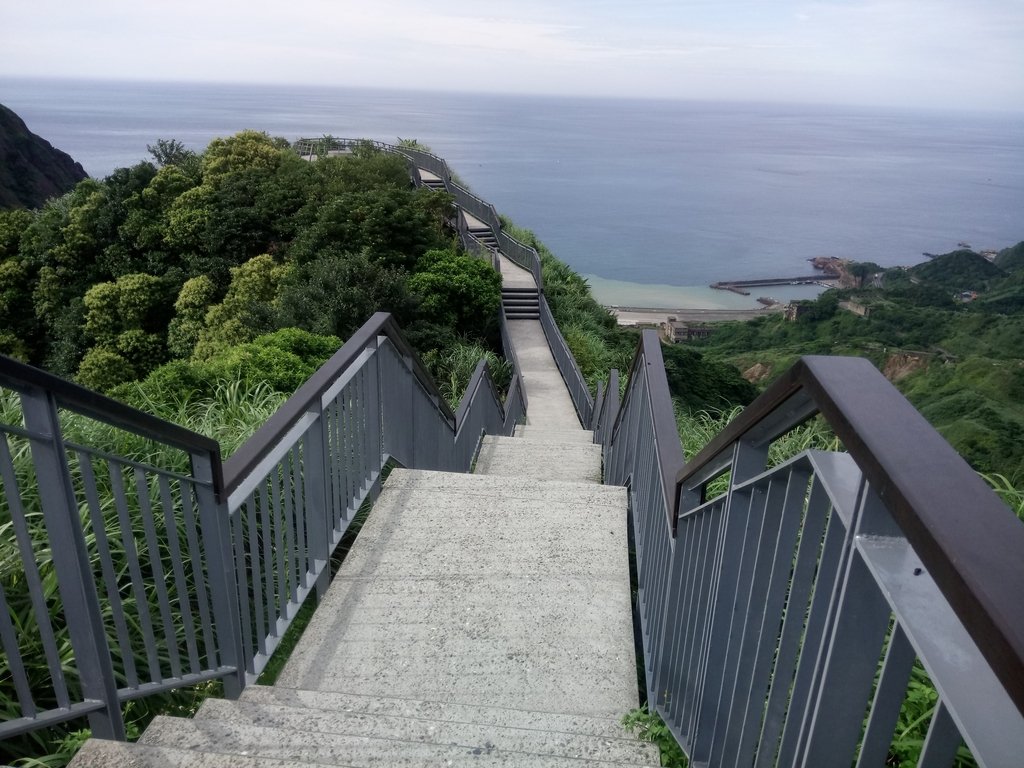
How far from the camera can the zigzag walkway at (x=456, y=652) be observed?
7.88 ft

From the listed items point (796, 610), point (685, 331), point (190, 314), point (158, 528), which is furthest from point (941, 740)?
point (685, 331)

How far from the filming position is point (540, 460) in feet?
27.3

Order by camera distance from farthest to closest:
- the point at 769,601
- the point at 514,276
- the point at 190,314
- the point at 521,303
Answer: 1. the point at 514,276
2. the point at 521,303
3. the point at 190,314
4. the point at 769,601

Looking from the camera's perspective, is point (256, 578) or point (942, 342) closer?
point (256, 578)

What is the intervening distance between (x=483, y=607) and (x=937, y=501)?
3.00 metres

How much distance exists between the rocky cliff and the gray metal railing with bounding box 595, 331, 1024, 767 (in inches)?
2316

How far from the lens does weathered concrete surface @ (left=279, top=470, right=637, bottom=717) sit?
320 cm

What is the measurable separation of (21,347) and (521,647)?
28333mm

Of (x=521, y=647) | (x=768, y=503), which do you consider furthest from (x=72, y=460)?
(x=768, y=503)

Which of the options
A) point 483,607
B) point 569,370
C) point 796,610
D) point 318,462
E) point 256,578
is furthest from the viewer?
point 569,370

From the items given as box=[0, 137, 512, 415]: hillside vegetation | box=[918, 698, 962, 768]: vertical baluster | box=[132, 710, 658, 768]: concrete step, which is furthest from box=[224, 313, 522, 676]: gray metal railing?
box=[0, 137, 512, 415]: hillside vegetation

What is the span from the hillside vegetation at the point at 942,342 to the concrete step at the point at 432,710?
3255 millimetres

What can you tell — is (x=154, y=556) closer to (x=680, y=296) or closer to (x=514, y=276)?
(x=514, y=276)

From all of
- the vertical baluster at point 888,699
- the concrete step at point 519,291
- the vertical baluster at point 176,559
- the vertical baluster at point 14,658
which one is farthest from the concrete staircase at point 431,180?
the vertical baluster at point 888,699
